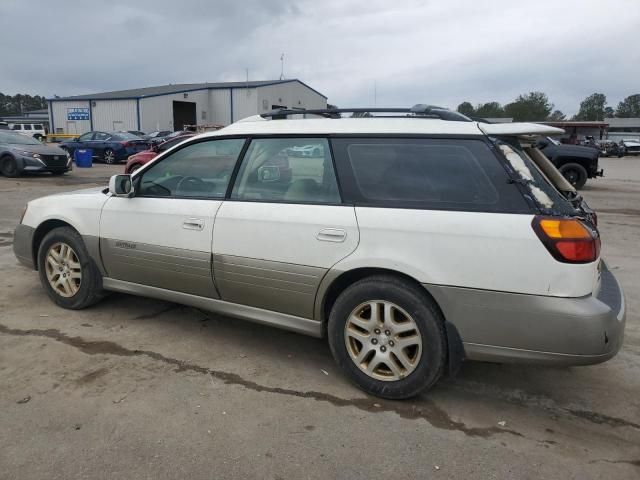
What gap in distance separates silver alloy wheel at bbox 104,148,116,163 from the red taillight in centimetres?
2300

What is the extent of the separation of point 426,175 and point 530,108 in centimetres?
10367

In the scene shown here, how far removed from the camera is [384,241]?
9.77 ft

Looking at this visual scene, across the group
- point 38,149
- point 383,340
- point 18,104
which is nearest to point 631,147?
point 38,149

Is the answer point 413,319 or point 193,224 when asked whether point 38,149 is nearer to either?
point 193,224

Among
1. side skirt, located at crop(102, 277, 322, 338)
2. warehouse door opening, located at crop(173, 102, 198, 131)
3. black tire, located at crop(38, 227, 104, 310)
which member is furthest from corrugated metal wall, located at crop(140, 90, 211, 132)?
side skirt, located at crop(102, 277, 322, 338)

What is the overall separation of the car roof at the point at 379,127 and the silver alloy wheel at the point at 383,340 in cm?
108

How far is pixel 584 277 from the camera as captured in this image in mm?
2646

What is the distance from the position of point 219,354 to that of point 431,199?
1899 millimetres

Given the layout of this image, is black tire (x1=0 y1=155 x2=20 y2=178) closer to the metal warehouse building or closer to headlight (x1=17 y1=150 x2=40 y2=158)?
headlight (x1=17 y1=150 x2=40 y2=158)

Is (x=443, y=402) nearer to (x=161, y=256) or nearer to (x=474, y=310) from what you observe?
(x=474, y=310)

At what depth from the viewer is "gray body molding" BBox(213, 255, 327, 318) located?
128 inches

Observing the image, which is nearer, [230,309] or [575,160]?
[230,309]

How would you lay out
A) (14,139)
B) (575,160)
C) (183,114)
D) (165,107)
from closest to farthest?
(575,160) < (14,139) < (165,107) < (183,114)

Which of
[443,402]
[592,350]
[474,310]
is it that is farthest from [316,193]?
[592,350]
